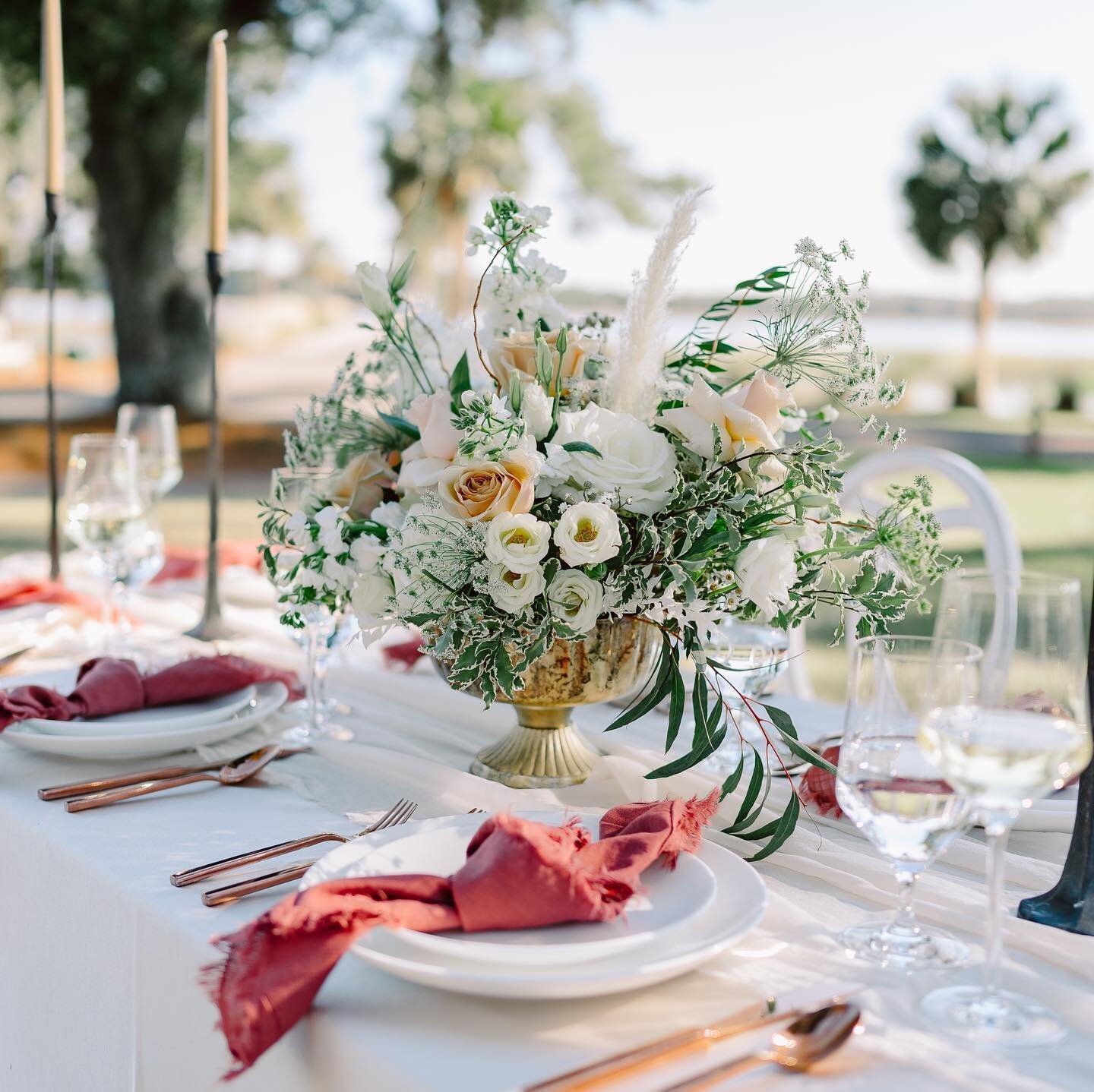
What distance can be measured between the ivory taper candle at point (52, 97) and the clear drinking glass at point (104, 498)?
30.6 inches

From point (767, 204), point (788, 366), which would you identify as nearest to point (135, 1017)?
point (788, 366)

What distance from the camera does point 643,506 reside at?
46.3 inches

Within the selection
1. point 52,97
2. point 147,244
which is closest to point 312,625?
point 52,97

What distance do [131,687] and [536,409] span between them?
25.8 inches

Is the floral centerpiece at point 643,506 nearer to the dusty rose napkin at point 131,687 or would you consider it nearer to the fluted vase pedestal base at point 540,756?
the fluted vase pedestal base at point 540,756

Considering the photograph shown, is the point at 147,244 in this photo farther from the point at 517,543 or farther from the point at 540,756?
the point at 517,543

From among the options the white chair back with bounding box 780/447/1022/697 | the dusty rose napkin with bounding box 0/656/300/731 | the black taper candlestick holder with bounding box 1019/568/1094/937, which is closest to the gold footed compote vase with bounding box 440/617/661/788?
the dusty rose napkin with bounding box 0/656/300/731

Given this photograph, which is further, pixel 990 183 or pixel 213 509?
pixel 990 183

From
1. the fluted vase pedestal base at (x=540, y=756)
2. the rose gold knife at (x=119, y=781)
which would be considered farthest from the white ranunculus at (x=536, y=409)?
the rose gold knife at (x=119, y=781)

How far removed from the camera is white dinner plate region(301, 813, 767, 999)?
31.4 inches

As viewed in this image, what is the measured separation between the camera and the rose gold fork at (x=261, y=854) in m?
1.04

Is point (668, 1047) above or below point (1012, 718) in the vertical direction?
below

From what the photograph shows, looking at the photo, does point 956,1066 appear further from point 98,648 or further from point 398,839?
point 98,648

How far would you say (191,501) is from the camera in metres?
11.0
